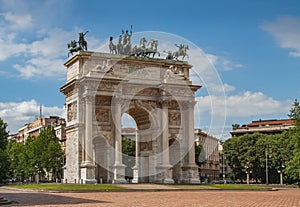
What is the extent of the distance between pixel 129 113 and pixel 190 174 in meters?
10.3

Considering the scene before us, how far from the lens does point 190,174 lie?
200 ft

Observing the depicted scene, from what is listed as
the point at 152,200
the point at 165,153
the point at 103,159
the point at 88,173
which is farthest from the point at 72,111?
the point at 152,200

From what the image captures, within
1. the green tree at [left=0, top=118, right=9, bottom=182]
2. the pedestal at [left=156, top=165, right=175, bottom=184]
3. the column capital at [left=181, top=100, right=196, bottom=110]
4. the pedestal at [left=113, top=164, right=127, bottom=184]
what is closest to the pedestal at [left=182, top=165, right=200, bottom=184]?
the pedestal at [left=156, top=165, right=175, bottom=184]

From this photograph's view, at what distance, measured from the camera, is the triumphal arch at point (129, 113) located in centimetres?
5566

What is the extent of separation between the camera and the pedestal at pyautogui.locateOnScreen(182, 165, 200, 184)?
200 feet

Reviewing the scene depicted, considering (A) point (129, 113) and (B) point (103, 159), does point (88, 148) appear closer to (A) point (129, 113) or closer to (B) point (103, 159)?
(B) point (103, 159)

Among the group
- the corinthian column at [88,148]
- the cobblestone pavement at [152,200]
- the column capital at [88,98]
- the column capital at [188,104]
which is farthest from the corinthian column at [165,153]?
the cobblestone pavement at [152,200]

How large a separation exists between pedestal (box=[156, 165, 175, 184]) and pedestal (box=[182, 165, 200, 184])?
8.53 feet

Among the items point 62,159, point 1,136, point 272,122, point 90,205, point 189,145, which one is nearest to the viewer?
point 90,205

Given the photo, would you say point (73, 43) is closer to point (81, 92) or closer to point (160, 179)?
point (81, 92)

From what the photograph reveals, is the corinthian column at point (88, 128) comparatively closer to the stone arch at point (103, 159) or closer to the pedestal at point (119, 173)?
the stone arch at point (103, 159)

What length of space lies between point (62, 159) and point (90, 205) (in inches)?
2492

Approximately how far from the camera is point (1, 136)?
261 ft

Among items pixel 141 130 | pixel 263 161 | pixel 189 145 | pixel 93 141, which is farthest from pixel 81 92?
pixel 263 161
